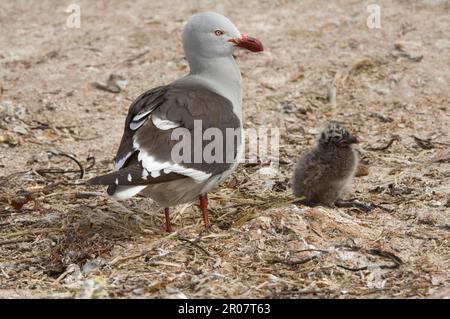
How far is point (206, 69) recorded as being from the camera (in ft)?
21.8

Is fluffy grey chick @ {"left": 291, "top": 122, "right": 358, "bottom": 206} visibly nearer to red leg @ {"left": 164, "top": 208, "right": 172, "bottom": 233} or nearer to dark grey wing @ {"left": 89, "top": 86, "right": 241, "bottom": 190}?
dark grey wing @ {"left": 89, "top": 86, "right": 241, "bottom": 190}

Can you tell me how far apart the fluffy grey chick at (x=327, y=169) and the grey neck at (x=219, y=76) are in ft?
2.38

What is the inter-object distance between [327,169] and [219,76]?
1.08 m

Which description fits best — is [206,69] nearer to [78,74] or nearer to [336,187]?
[336,187]

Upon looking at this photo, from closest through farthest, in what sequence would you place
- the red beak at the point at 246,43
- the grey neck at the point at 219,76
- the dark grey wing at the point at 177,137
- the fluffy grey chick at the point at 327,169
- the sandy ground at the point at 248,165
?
the sandy ground at the point at 248,165, the dark grey wing at the point at 177,137, the grey neck at the point at 219,76, the fluffy grey chick at the point at 327,169, the red beak at the point at 246,43

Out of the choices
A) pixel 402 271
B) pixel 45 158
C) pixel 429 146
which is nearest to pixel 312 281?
pixel 402 271

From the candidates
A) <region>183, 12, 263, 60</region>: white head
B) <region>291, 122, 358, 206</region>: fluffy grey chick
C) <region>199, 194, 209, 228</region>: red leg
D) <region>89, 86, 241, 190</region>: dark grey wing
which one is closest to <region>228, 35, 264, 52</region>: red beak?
<region>183, 12, 263, 60</region>: white head

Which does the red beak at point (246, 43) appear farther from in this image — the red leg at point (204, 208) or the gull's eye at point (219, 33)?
the red leg at point (204, 208)

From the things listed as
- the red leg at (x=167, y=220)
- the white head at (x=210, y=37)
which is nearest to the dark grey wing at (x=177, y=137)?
the red leg at (x=167, y=220)

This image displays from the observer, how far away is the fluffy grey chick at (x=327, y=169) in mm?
6637

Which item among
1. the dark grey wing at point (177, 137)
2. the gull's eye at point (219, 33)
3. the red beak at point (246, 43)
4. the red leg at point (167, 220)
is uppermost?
the gull's eye at point (219, 33)

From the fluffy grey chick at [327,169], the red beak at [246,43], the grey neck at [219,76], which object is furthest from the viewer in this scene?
the red beak at [246,43]

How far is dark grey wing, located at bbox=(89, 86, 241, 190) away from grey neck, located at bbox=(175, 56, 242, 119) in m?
0.25

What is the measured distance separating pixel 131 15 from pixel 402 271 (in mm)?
6709
